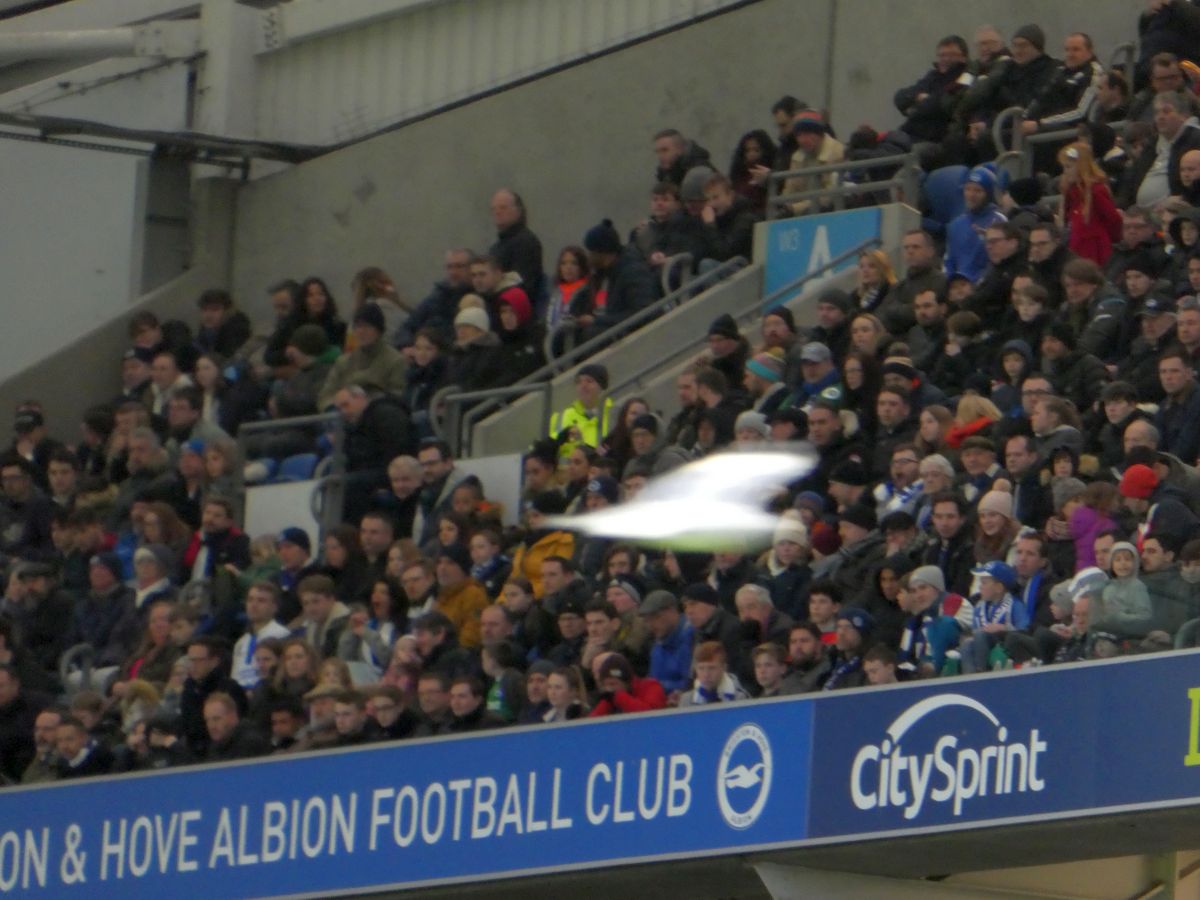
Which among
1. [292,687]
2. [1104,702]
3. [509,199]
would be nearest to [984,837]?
[1104,702]

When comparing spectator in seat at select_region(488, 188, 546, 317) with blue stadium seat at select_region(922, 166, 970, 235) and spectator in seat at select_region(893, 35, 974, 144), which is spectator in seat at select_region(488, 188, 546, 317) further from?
blue stadium seat at select_region(922, 166, 970, 235)

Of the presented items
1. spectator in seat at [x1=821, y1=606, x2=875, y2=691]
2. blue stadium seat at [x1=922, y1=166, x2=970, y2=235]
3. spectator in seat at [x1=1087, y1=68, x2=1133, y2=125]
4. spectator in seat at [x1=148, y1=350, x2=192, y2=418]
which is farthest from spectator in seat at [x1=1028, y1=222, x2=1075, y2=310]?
spectator in seat at [x1=148, y1=350, x2=192, y2=418]

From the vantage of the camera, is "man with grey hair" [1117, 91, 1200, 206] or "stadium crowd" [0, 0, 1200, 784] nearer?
"stadium crowd" [0, 0, 1200, 784]

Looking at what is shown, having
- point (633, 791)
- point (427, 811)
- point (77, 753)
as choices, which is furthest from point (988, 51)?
point (633, 791)

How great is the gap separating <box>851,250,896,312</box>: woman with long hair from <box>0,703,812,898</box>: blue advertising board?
13.3ft

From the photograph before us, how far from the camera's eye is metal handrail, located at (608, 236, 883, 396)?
54.8 ft

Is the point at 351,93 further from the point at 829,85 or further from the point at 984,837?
the point at 984,837

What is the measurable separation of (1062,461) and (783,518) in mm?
1510

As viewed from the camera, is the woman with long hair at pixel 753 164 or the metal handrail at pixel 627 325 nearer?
the metal handrail at pixel 627 325

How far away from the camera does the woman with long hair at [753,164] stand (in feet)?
58.4

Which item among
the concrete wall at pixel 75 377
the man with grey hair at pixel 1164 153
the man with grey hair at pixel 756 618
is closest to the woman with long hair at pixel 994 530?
the man with grey hair at pixel 756 618

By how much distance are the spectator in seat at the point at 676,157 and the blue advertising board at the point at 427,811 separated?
5.92 metres

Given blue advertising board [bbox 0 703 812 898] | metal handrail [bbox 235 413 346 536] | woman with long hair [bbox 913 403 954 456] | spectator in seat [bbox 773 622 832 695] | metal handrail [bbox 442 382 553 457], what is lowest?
A: blue advertising board [bbox 0 703 812 898]

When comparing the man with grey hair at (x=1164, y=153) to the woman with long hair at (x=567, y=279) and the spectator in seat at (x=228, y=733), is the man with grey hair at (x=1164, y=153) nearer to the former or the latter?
the woman with long hair at (x=567, y=279)
